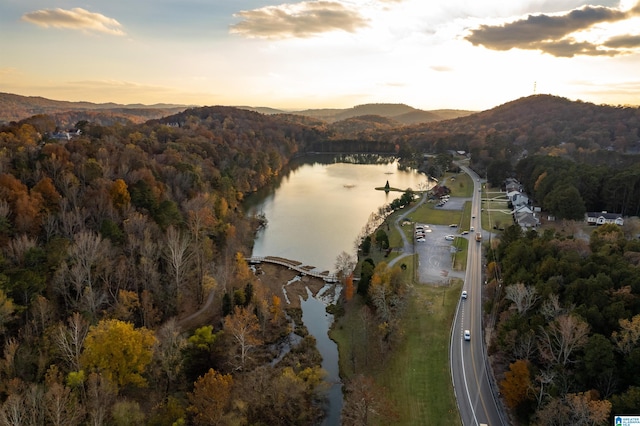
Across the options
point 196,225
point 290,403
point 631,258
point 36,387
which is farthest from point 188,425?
point 631,258

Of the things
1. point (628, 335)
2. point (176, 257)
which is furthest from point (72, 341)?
point (628, 335)

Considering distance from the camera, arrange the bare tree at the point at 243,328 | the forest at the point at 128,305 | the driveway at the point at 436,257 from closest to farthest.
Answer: the forest at the point at 128,305
the bare tree at the point at 243,328
the driveway at the point at 436,257

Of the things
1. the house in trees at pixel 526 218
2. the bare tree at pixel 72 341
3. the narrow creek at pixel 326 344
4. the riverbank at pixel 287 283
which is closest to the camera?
the bare tree at pixel 72 341

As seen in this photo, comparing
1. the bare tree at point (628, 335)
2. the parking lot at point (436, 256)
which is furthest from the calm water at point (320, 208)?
the bare tree at point (628, 335)

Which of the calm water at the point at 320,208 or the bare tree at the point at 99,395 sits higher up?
the calm water at the point at 320,208

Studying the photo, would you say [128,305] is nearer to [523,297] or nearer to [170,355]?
[170,355]

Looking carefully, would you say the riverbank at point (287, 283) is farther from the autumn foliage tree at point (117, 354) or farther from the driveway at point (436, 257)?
the autumn foliage tree at point (117, 354)

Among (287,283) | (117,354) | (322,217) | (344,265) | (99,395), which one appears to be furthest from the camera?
(322,217)
